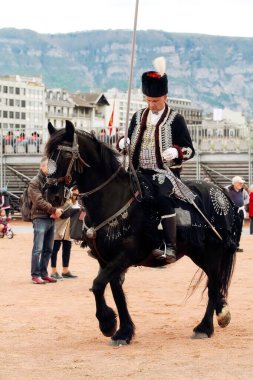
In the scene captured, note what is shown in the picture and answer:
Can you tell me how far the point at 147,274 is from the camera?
71.3ft

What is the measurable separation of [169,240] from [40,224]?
7130mm

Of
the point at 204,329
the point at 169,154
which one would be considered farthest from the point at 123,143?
the point at 204,329

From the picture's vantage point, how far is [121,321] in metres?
11.8

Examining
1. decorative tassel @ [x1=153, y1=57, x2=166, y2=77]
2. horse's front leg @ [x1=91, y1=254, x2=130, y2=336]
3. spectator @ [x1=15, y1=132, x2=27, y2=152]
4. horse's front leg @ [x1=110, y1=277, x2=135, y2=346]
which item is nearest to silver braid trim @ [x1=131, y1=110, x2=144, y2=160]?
decorative tassel @ [x1=153, y1=57, x2=166, y2=77]

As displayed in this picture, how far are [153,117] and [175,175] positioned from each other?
2.31 feet

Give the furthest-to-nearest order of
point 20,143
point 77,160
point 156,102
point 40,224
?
point 20,143
point 40,224
point 156,102
point 77,160

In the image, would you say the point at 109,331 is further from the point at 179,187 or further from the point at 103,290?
the point at 179,187

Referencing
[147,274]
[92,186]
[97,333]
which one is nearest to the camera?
[92,186]

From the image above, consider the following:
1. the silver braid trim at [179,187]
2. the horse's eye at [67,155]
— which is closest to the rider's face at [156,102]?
the silver braid trim at [179,187]

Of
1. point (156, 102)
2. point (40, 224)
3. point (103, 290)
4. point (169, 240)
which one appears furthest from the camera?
point (40, 224)

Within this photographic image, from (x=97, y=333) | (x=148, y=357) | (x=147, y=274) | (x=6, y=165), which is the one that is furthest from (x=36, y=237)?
(x=6, y=165)

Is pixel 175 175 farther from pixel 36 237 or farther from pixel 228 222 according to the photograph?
pixel 36 237

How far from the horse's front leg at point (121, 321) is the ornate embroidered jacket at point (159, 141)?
4.57 feet

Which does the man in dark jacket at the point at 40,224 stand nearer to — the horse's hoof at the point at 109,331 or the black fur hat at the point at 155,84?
the black fur hat at the point at 155,84
